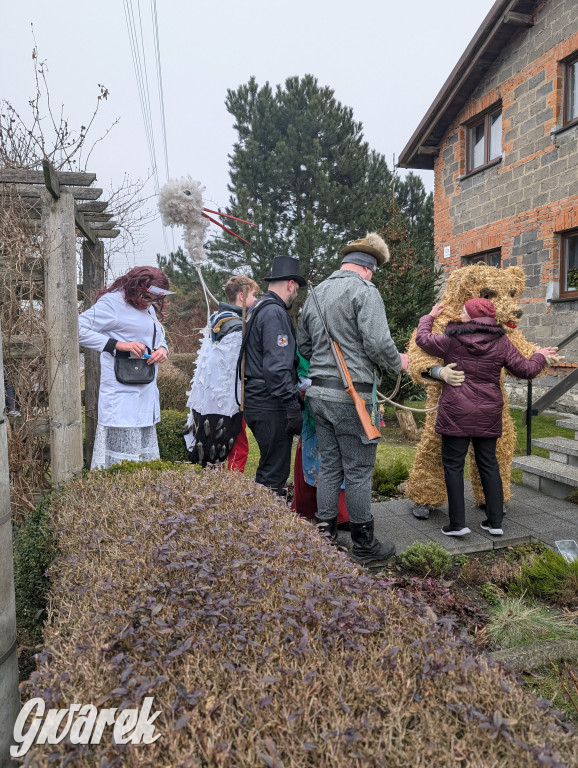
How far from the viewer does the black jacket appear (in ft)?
12.8

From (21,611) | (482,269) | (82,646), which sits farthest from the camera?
(482,269)

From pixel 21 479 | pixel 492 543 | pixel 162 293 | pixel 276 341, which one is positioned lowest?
pixel 492 543

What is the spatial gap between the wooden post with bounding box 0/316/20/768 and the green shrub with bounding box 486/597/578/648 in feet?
6.81

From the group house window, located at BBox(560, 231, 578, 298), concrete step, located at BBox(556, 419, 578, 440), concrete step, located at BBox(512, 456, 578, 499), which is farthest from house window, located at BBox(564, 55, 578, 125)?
concrete step, located at BBox(512, 456, 578, 499)

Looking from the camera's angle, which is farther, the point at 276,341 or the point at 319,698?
the point at 276,341

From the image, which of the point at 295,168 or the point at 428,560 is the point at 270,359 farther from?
the point at 295,168

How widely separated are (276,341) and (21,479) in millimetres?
1992

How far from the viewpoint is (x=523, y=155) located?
1027 cm

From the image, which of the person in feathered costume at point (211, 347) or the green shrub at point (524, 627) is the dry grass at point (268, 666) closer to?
the green shrub at point (524, 627)

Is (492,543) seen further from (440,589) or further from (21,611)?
(21,611)

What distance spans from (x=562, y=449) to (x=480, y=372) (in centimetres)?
210

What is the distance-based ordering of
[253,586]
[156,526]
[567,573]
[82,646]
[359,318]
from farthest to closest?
[359,318] < [567,573] < [156,526] < [253,586] < [82,646]

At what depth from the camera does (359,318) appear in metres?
3.57

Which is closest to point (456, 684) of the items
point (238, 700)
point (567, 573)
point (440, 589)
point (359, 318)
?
point (238, 700)
